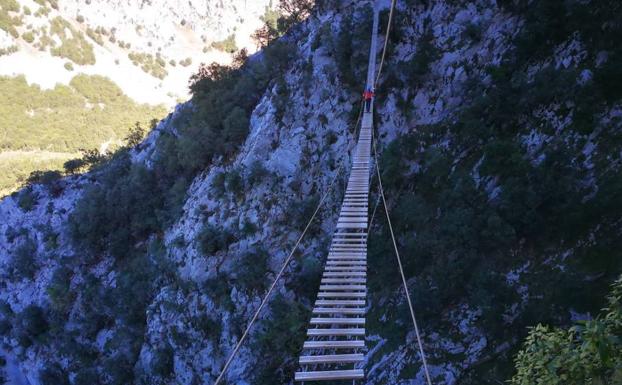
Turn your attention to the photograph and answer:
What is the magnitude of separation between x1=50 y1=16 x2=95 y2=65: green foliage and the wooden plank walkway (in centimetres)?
17320

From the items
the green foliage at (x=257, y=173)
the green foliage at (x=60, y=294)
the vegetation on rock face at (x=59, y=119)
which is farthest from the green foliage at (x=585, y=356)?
the vegetation on rock face at (x=59, y=119)

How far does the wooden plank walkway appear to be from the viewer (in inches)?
335

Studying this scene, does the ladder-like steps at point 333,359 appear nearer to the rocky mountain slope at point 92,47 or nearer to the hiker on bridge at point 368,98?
the hiker on bridge at point 368,98

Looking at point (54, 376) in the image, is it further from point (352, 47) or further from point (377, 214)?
point (352, 47)

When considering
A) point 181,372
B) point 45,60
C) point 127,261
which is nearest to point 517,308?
point 181,372

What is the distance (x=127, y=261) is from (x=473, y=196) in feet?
98.1

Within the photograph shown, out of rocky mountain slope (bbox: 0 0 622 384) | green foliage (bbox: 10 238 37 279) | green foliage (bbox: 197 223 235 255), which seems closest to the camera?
rocky mountain slope (bbox: 0 0 622 384)

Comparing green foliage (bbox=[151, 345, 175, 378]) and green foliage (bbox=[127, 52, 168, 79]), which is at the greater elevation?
green foliage (bbox=[127, 52, 168, 79])

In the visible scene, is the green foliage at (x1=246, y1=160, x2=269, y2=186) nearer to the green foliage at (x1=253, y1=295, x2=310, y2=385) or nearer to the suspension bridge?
the suspension bridge

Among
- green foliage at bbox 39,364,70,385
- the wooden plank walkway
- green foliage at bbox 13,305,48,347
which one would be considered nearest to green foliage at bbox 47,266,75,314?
green foliage at bbox 13,305,48,347

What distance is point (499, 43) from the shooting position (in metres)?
18.6

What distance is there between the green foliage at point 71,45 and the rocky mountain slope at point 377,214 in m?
147

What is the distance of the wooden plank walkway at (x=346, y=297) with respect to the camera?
28.0 ft

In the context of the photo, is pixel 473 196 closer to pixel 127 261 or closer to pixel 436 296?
pixel 436 296
